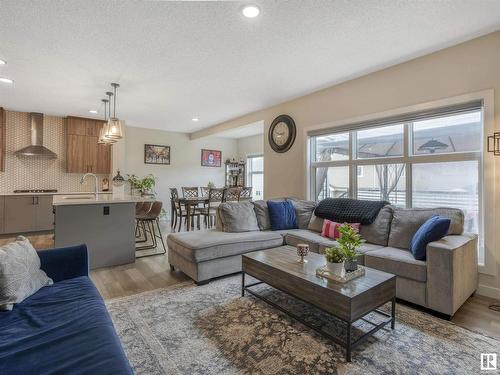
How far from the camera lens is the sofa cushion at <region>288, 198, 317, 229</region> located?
13.1 ft

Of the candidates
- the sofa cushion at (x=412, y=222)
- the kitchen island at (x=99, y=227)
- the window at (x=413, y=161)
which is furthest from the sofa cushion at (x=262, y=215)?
the kitchen island at (x=99, y=227)

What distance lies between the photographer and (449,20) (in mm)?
2436

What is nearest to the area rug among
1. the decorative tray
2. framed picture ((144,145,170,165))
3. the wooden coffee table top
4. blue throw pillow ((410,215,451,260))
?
the wooden coffee table top

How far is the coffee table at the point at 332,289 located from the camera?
1750mm

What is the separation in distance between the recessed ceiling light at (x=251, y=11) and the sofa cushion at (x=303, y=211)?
258 cm

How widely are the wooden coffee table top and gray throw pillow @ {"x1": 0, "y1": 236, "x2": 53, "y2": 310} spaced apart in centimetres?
164

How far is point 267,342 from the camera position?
1907 mm

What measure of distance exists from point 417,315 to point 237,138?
23.8 ft

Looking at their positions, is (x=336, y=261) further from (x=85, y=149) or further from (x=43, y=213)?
(x=85, y=149)

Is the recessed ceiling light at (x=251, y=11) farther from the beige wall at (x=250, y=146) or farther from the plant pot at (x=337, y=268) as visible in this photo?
the beige wall at (x=250, y=146)

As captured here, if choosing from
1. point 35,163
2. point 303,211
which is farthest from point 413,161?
point 35,163

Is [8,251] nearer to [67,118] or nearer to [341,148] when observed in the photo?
[341,148]

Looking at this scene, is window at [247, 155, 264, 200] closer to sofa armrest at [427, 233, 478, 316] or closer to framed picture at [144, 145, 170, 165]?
framed picture at [144, 145, 170, 165]

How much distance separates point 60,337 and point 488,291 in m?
3.58
